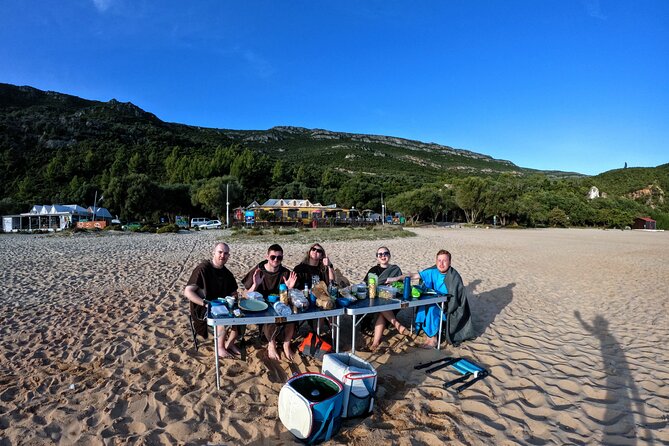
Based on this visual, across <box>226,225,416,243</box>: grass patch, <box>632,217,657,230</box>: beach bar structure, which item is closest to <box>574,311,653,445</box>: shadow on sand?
<box>226,225,416,243</box>: grass patch

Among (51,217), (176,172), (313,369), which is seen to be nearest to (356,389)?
(313,369)

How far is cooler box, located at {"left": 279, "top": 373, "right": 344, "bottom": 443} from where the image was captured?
2.56 m

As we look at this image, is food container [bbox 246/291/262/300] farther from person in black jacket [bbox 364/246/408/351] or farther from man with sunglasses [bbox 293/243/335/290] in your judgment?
person in black jacket [bbox 364/246/408/351]

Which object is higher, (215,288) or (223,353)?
(215,288)

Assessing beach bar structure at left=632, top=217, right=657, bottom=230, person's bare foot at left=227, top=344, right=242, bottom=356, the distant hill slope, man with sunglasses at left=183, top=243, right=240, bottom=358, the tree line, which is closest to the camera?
man with sunglasses at left=183, top=243, right=240, bottom=358

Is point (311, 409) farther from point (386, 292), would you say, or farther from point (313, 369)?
point (386, 292)

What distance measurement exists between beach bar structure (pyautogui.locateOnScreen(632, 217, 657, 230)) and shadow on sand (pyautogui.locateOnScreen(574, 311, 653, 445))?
234 feet

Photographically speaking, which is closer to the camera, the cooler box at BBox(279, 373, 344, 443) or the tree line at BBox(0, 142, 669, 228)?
the cooler box at BBox(279, 373, 344, 443)

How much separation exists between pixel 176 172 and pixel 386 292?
225ft

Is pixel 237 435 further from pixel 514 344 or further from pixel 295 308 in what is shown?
pixel 514 344

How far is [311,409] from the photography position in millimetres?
2543

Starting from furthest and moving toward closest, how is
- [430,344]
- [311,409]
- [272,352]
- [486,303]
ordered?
1. [486,303]
2. [430,344]
3. [272,352]
4. [311,409]

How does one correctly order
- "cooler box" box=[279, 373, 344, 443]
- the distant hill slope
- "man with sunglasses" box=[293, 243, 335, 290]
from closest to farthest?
Answer: 1. "cooler box" box=[279, 373, 344, 443]
2. "man with sunglasses" box=[293, 243, 335, 290]
3. the distant hill slope

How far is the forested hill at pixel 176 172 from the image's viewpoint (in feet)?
165
